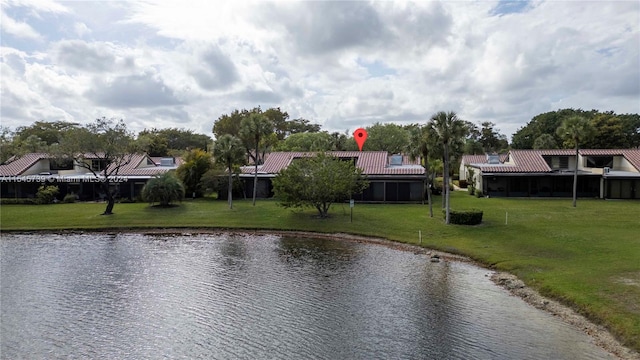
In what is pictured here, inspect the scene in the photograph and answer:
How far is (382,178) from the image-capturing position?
1949 inches

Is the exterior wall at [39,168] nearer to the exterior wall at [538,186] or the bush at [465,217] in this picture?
the bush at [465,217]

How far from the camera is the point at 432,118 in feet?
116

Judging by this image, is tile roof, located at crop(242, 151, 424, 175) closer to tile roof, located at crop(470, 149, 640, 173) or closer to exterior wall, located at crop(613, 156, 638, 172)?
tile roof, located at crop(470, 149, 640, 173)

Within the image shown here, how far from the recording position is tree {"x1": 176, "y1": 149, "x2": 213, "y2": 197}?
53.0 meters

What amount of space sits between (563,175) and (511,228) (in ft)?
77.2

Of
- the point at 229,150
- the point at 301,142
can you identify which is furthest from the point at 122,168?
the point at 301,142

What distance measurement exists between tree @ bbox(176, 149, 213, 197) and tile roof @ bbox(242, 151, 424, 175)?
176 inches

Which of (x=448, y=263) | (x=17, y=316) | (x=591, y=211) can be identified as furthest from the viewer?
(x=591, y=211)

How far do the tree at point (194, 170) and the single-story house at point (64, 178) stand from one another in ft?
9.98

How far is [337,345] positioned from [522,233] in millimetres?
21165

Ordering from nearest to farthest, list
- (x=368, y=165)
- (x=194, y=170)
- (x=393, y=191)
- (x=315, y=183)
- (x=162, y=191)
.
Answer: (x=315, y=183) < (x=162, y=191) < (x=393, y=191) < (x=368, y=165) < (x=194, y=170)

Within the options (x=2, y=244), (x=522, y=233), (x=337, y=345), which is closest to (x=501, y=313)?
(x=337, y=345)

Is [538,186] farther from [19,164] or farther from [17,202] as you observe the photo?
[19,164]

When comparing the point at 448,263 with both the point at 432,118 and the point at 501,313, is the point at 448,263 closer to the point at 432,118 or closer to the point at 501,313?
the point at 501,313
